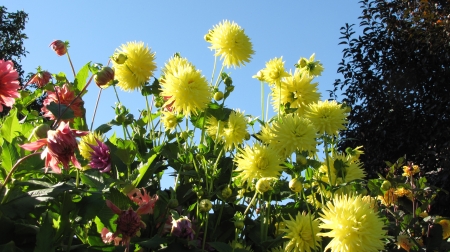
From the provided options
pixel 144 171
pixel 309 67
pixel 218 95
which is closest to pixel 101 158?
pixel 144 171

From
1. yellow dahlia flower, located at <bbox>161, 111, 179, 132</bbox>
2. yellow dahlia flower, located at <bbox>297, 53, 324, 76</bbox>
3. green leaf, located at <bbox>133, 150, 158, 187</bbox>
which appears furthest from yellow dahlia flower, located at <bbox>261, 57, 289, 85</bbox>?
green leaf, located at <bbox>133, 150, 158, 187</bbox>

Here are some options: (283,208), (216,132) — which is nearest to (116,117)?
(216,132)

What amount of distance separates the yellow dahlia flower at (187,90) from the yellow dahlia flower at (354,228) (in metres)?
0.49

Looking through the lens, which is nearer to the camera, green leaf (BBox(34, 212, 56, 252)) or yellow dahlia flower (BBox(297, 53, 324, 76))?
green leaf (BBox(34, 212, 56, 252))

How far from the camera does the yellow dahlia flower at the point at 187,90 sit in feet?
4.93

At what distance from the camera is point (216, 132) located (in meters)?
1.69

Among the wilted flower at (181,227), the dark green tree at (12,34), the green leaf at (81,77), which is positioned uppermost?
the dark green tree at (12,34)

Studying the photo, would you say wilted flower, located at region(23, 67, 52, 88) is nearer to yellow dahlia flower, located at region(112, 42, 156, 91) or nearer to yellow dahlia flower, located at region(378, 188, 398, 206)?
yellow dahlia flower, located at region(112, 42, 156, 91)

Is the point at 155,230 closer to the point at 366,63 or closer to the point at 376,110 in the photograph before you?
the point at 376,110

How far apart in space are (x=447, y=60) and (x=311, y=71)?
5365mm

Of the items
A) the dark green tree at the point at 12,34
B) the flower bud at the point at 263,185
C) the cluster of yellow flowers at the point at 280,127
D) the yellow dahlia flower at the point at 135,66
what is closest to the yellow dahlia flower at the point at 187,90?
the cluster of yellow flowers at the point at 280,127

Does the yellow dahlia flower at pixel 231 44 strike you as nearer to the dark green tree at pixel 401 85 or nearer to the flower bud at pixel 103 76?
the flower bud at pixel 103 76

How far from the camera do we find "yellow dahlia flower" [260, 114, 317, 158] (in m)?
1.47

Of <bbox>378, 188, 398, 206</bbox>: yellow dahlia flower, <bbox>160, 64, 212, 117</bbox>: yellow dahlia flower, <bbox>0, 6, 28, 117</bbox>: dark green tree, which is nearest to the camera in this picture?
<bbox>160, 64, 212, 117</bbox>: yellow dahlia flower
